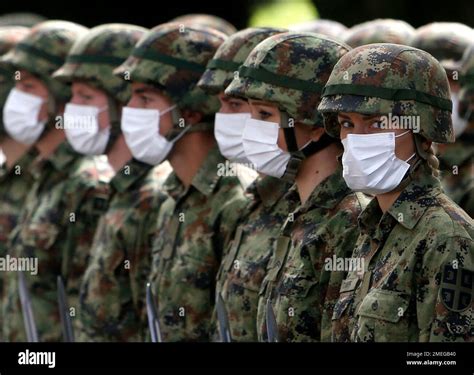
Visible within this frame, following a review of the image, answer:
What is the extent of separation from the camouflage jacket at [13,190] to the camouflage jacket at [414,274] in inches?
206

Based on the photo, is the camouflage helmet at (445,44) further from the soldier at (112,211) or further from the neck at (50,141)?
the neck at (50,141)

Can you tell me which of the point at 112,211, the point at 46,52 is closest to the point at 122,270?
the point at 112,211

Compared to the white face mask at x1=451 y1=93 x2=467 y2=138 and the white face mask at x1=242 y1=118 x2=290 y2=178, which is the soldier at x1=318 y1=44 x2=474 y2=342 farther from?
the white face mask at x1=451 y1=93 x2=467 y2=138

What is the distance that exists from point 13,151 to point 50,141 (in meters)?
0.80

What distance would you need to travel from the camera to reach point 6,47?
12.5m

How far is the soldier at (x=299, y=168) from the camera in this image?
7324 mm

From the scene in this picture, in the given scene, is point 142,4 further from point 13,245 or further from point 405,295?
point 405,295

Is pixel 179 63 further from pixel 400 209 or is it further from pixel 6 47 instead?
pixel 6 47

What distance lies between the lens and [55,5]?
2027cm

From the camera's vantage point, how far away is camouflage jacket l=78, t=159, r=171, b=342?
9633 mm

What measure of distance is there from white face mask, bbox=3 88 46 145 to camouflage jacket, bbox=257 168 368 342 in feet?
13.3

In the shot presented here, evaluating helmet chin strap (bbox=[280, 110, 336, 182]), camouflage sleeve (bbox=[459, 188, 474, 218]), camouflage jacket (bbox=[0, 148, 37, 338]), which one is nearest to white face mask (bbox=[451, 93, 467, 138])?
camouflage sleeve (bbox=[459, 188, 474, 218])
